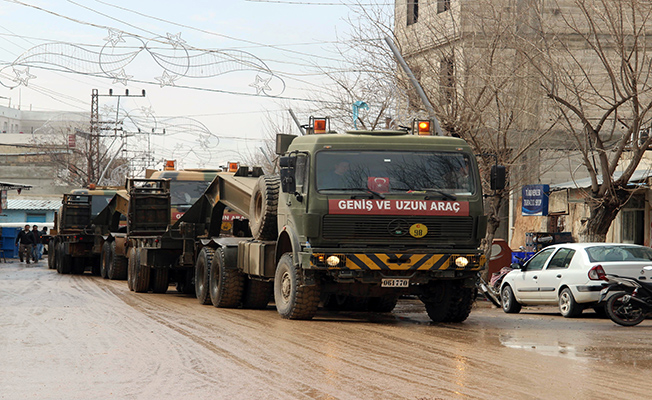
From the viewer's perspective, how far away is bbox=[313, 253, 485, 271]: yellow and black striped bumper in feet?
40.9

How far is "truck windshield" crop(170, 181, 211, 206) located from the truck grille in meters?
10.7

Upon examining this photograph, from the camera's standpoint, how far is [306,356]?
9164mm

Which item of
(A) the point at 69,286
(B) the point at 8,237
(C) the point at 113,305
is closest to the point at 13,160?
(B) the point at 8,237

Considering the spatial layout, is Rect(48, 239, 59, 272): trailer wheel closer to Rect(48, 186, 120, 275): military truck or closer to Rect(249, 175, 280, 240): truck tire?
Rect(48, 186, 120, 275): military truck

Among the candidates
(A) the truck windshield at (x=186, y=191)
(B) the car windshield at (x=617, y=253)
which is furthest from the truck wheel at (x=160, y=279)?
(B) the car windshield at (x=617, y=253)

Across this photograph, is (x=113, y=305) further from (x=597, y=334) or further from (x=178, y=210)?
(x=597, y=334)

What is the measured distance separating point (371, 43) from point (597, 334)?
43.0 feet

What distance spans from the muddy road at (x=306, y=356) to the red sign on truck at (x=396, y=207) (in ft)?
5.30

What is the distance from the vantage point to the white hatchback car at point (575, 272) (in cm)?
1472

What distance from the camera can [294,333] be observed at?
447 inches

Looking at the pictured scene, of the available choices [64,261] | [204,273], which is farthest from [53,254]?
[204,273]

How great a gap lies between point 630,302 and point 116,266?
15764 mm

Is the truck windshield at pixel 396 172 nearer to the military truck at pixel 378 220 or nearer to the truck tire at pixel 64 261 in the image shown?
the military truck at pixel 378 220

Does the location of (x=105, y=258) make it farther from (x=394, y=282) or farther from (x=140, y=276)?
(x=394, y=282)
